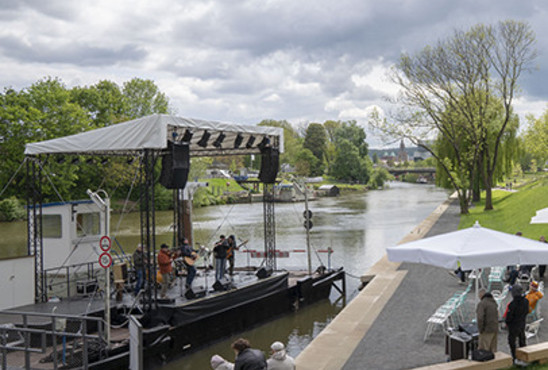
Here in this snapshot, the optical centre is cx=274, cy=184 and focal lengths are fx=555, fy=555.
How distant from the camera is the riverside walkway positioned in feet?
36.8

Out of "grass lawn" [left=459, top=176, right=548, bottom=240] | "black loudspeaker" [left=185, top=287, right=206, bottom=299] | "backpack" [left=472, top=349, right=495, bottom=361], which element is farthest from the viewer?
"grass lawn" [left=459, top=176, right=548, bottom=240]

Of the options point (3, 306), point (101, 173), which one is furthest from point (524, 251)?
point (101, 173)

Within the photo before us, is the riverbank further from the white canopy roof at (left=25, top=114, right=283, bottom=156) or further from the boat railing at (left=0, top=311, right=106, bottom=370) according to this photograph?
the white canopy roof at (left=25, top=114, right=283, bottom=156)

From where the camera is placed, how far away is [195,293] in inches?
592

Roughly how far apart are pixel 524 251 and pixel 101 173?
51.1 metres

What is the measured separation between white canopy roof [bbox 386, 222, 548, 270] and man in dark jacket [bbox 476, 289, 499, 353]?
0.66 meters

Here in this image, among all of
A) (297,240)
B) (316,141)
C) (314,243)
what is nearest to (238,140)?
(314,243)

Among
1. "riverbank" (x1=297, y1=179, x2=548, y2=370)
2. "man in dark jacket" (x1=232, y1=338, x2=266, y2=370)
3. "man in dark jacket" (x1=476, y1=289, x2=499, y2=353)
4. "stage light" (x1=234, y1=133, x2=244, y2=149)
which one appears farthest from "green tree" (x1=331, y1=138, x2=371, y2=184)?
"man in dark jacket" (x1=232, y1=338, x2=266, y2=370)

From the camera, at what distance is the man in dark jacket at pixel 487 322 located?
9969 millimetres

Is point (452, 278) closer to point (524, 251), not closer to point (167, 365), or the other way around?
point (524, 251)

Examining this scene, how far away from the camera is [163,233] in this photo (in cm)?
4219

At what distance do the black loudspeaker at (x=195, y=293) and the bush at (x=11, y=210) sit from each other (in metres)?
41.8

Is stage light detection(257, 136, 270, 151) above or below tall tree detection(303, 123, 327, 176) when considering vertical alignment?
below

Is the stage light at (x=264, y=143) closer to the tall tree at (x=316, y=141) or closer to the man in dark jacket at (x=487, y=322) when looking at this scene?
the man in dark jacket at (x=487, y=322)
